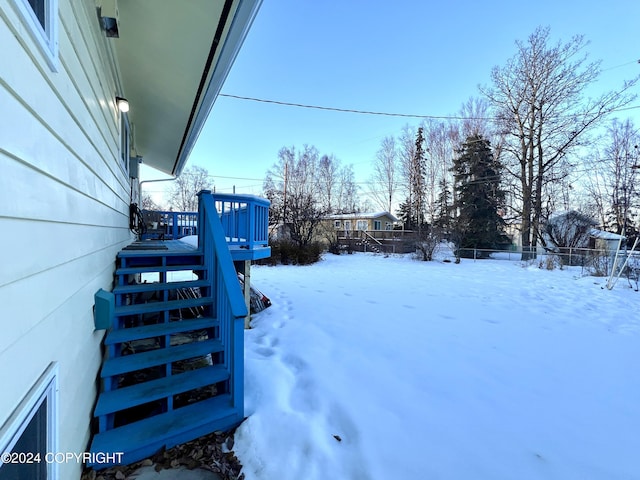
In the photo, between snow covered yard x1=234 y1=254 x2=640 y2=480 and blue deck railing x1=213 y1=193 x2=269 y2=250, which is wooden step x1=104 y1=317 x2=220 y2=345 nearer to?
snow covered yard x1=234 y1=254 x2=640 y2=480

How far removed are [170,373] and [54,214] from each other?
174 centimetres

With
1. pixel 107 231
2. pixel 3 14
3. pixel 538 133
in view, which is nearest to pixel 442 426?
pixel 3 14

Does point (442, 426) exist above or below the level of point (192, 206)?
below

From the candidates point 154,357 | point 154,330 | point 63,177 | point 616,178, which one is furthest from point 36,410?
point 616,178

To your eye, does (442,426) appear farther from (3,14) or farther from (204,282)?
(3,14)

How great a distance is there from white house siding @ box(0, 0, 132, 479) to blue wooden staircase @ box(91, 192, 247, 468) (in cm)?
19

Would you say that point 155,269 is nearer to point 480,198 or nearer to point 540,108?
point 480,198

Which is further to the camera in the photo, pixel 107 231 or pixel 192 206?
pixel 192 206

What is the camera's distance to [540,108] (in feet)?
50.8

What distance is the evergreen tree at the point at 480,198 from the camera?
57.4 ft

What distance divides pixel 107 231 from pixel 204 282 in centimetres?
103

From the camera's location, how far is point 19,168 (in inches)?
36.7

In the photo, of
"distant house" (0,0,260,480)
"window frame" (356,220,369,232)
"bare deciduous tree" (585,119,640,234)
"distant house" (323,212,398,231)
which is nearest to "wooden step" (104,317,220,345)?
"distant house" (0,0,260,480)

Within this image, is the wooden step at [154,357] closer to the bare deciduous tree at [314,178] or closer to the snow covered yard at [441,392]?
the snow covered yard at [441,392]
